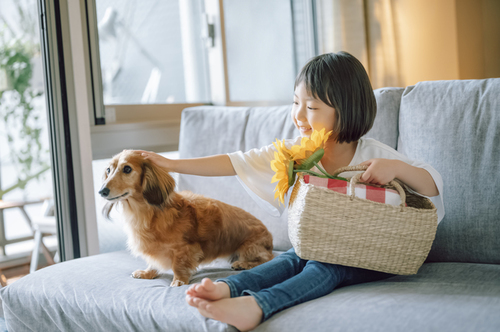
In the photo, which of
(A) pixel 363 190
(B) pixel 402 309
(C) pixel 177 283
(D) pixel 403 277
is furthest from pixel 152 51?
(B) pixel 402 309

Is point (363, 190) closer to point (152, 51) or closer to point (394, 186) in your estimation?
point (394, 186)

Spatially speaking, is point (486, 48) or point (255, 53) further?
point (486, 48)

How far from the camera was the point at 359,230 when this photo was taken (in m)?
1.12

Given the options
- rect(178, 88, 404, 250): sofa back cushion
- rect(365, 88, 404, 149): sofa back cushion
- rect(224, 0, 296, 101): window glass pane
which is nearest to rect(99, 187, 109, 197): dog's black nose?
rect(178, 88, 404, 250): sofa back cushion

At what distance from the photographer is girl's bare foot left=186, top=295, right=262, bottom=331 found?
3.26 ft

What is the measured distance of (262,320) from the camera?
103 centimetres

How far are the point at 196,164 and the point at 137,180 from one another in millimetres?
189

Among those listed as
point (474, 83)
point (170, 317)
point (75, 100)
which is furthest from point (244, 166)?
point (75, 100)

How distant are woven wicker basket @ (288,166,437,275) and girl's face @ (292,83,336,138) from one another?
25cm

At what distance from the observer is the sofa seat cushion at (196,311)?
3.08 ft

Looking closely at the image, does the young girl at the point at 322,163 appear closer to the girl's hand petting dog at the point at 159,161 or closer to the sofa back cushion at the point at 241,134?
the girl's hand petting dog at the point at 159,161

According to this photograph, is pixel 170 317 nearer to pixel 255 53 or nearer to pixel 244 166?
pixel 244 166

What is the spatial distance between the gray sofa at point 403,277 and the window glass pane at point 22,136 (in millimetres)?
506

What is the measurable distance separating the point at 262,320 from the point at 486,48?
308 cm
